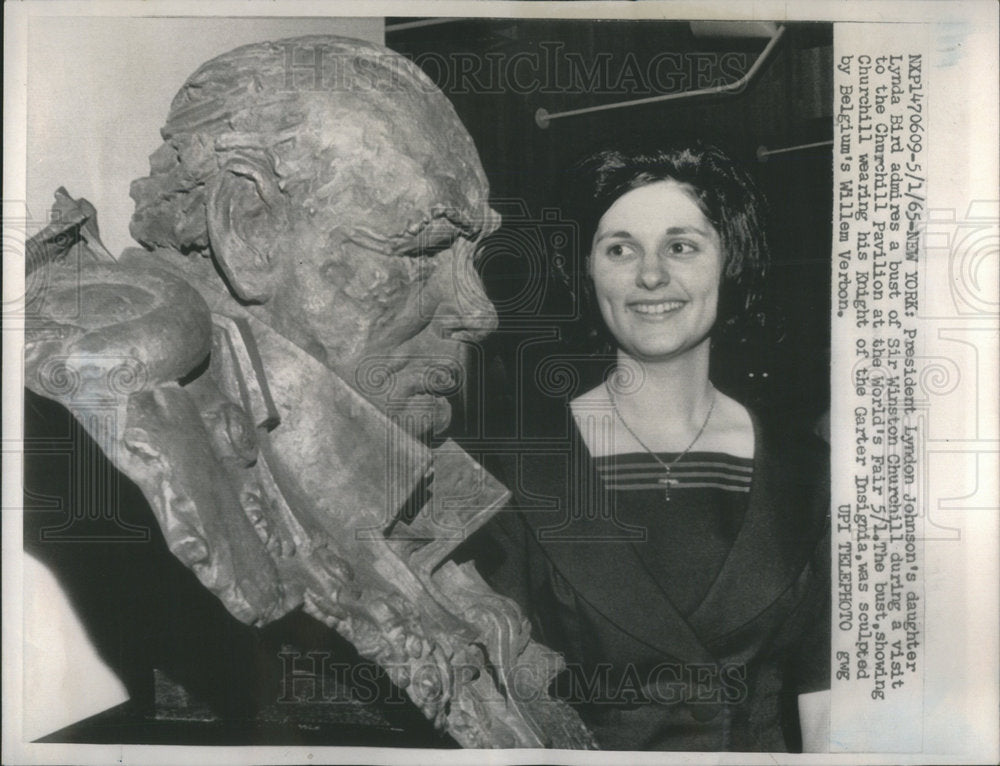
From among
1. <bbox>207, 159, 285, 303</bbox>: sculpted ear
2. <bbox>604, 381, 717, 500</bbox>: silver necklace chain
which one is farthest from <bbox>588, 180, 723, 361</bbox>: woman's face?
<bbox>207, 159, 285, 303</bbox>: sculpted ear

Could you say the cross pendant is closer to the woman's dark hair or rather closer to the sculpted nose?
the woman's dark hair

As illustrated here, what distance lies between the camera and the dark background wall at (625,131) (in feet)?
8.09

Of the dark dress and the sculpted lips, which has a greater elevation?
the sculpted lips

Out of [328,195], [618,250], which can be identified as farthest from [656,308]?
[328,195]

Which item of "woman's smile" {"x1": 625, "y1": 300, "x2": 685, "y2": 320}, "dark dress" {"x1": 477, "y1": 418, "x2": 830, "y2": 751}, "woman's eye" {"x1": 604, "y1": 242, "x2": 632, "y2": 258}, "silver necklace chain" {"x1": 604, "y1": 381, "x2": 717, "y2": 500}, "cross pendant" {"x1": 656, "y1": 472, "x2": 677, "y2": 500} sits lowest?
"dark dress" {"x1": 477, "y1": 418, "x2": 830, "y2": 751}

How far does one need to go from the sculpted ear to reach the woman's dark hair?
2.03 feet

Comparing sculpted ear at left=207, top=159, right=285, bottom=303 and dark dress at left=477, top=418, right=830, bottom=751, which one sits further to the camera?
dark dress at left=477, top=418, right=830, bottom=751

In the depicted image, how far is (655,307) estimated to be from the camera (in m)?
2.46

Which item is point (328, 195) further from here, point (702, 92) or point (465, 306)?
point (702, 92)

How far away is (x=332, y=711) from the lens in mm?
2408

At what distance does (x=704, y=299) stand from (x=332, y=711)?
1.16m

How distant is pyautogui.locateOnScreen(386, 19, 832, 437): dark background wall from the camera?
2.47 metres

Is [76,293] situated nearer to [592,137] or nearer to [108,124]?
[108,124]

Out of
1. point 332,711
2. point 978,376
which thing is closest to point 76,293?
point 332,711
